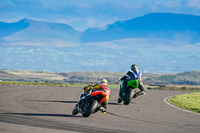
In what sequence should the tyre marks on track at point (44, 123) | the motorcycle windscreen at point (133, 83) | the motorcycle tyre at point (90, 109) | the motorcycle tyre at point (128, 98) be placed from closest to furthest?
the tyre marks on track at point (44, 123), the motorcycle tyre at point (90, 109), the motorcycle tyre at point (128, 98), the motorcycle windscreen at point (133, 83)

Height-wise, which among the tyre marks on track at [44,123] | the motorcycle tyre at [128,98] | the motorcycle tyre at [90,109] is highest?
the motorcycle tyre at [128,98]

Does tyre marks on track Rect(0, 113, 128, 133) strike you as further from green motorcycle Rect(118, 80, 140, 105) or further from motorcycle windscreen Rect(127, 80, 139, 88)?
motorcycle windscreen Rect(127, 80, 139, 88)

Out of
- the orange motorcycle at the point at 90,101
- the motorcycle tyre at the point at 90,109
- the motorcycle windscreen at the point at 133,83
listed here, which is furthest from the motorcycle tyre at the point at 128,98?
the motorcycle tyre at the point at 90,109

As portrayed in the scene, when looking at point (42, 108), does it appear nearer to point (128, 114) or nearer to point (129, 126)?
point (128, 114)

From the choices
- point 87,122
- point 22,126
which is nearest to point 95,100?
point 87,122

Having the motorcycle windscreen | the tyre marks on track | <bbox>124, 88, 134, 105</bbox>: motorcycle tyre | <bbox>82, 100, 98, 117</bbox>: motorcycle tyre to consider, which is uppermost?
the motorcycle windscreen

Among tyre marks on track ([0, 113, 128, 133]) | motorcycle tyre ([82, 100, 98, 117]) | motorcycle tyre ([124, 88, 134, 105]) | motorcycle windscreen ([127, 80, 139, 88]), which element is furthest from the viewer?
motorcycle windscreen ([127, 80, 139, 88])

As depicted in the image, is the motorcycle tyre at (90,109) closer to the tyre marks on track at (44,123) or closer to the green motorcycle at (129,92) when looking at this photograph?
the tyre marks on track at (44,123)

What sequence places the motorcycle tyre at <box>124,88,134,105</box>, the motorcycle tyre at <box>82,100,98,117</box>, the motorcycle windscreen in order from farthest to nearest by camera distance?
the motorcycle windscreen < the motorcycle tyre at <box>124,88,134,105</box> < the motorcycle tyre at <box>82,100,98,117</box>

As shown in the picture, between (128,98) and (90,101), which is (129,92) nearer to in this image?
(128,98)

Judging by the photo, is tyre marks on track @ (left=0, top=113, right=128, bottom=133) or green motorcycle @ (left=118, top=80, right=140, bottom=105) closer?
tyre marks on track @ (left=0, top=113, right=128, bottom=133)

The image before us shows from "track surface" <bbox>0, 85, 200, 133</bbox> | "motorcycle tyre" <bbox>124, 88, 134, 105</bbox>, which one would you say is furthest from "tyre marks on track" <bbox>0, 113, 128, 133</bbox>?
"motorcycle tyre" <bbox>124, 88, 134, 105</bbox>

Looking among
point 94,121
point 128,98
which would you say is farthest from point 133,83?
point 94,121

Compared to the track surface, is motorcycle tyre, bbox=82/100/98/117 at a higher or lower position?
higher
